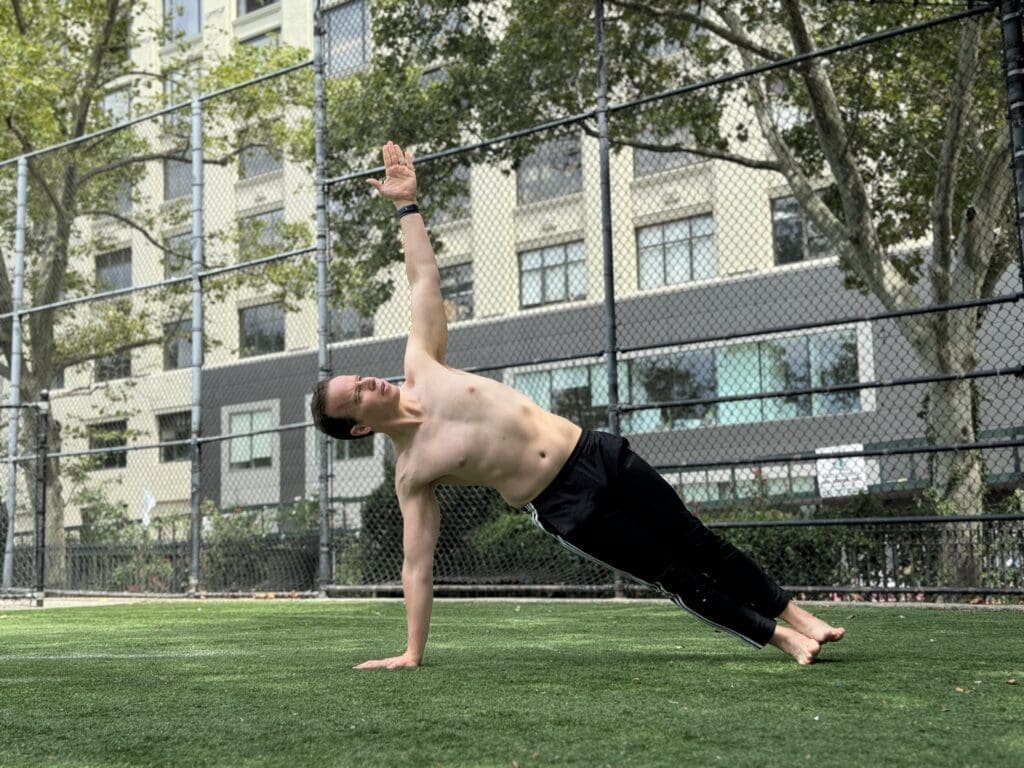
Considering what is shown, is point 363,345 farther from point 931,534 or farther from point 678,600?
point 678,600

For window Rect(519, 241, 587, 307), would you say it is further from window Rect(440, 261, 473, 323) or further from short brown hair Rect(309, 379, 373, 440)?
short brown hair Rect(309, 379, 373, 440)

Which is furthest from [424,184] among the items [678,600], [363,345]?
[363,345]

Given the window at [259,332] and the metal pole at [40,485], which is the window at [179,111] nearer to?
the window at [259,332]

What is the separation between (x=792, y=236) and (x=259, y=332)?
14.2m

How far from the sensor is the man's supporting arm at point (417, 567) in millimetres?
4320

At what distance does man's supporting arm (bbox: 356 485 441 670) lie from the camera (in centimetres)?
432

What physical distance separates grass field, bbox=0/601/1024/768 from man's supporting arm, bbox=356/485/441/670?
125 mm

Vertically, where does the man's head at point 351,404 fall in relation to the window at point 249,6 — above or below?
below

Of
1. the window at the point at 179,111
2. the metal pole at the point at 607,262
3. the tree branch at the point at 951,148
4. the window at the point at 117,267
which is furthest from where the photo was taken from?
the window at the point at 117,267

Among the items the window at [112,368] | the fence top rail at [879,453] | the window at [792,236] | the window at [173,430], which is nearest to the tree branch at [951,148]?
the fence top rail at [879,453]

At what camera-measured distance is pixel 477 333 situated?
2697cm

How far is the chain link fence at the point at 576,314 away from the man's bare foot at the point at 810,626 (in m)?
2.87

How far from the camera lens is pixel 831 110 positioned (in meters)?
11.8

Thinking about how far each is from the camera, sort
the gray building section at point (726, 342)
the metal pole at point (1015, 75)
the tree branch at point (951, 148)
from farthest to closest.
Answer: the gray building section at point (726, 342) < the tree branch at point (951, 148) < the metal pole at point (1015, 75)
